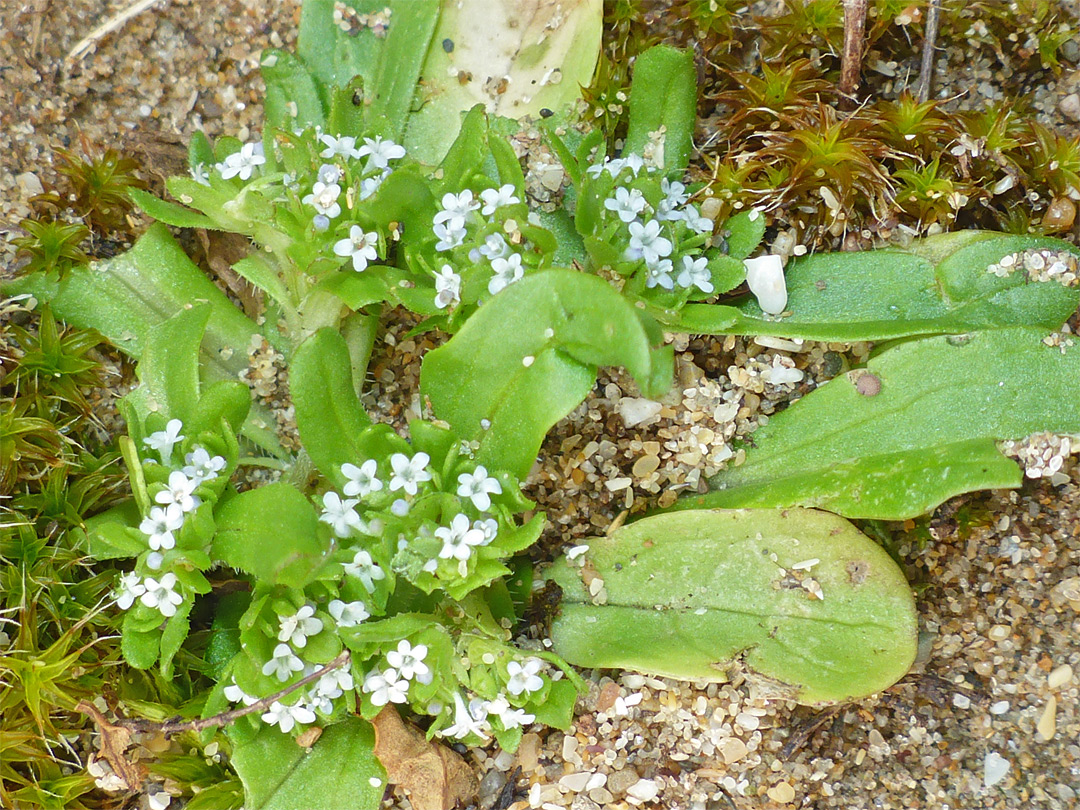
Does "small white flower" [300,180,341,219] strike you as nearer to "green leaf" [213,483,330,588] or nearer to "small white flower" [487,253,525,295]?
"small white flower" [487,253,525,295]

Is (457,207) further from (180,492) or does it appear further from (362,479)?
(180,492)

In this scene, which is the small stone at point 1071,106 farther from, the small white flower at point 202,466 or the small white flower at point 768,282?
the small white flower at point 202,466

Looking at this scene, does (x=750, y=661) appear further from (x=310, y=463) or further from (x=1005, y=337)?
(x=310, y=463)

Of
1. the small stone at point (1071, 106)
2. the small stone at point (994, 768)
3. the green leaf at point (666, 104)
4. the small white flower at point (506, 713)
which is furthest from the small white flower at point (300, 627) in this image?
the small stone at point (1071, 106)

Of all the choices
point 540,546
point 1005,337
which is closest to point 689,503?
point 540,546

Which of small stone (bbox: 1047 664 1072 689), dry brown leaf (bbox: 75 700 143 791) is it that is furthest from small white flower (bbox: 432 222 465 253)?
small stone (bbox: 1047 664 1072 689)

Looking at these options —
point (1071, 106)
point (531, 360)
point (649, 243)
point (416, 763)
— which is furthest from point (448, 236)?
point (1071, 106)

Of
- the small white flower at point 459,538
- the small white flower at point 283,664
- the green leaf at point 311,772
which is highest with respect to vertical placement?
the small white flower at point 459,538
